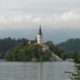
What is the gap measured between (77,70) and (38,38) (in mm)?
125879

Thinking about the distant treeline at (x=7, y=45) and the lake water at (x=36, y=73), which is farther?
the distant treeline at (x=7, y=45)

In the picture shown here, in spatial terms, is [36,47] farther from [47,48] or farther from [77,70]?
[77,70]

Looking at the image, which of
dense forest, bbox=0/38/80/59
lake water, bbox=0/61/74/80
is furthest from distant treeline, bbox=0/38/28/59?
lake water, bbox=0/61/74/80

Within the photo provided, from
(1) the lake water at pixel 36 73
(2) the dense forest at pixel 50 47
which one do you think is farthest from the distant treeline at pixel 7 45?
(1) the lake water at pixel 36 73

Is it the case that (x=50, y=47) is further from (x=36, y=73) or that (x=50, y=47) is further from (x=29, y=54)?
(x=36, y=73)

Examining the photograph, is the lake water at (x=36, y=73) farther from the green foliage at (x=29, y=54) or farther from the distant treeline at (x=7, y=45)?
the distant treeline at (x=7, y=45)

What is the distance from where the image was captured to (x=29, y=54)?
364ft

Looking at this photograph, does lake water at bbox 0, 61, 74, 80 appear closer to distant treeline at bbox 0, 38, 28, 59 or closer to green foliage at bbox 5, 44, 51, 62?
green foliage at bbox 5, 44, 51, 62

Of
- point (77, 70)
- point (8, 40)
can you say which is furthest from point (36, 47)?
point (77, 70)

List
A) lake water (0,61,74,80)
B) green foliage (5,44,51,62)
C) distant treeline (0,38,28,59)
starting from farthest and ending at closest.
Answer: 1. distant treeline (0,38,28,59)
2. green foliage (5,44,51,62)
3. lake water (0,61,74,80)

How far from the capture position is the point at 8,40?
164250 mm

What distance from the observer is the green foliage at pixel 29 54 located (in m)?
111

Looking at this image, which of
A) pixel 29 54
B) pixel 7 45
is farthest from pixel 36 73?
pixel 7 45

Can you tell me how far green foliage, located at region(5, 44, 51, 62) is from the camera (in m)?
111
